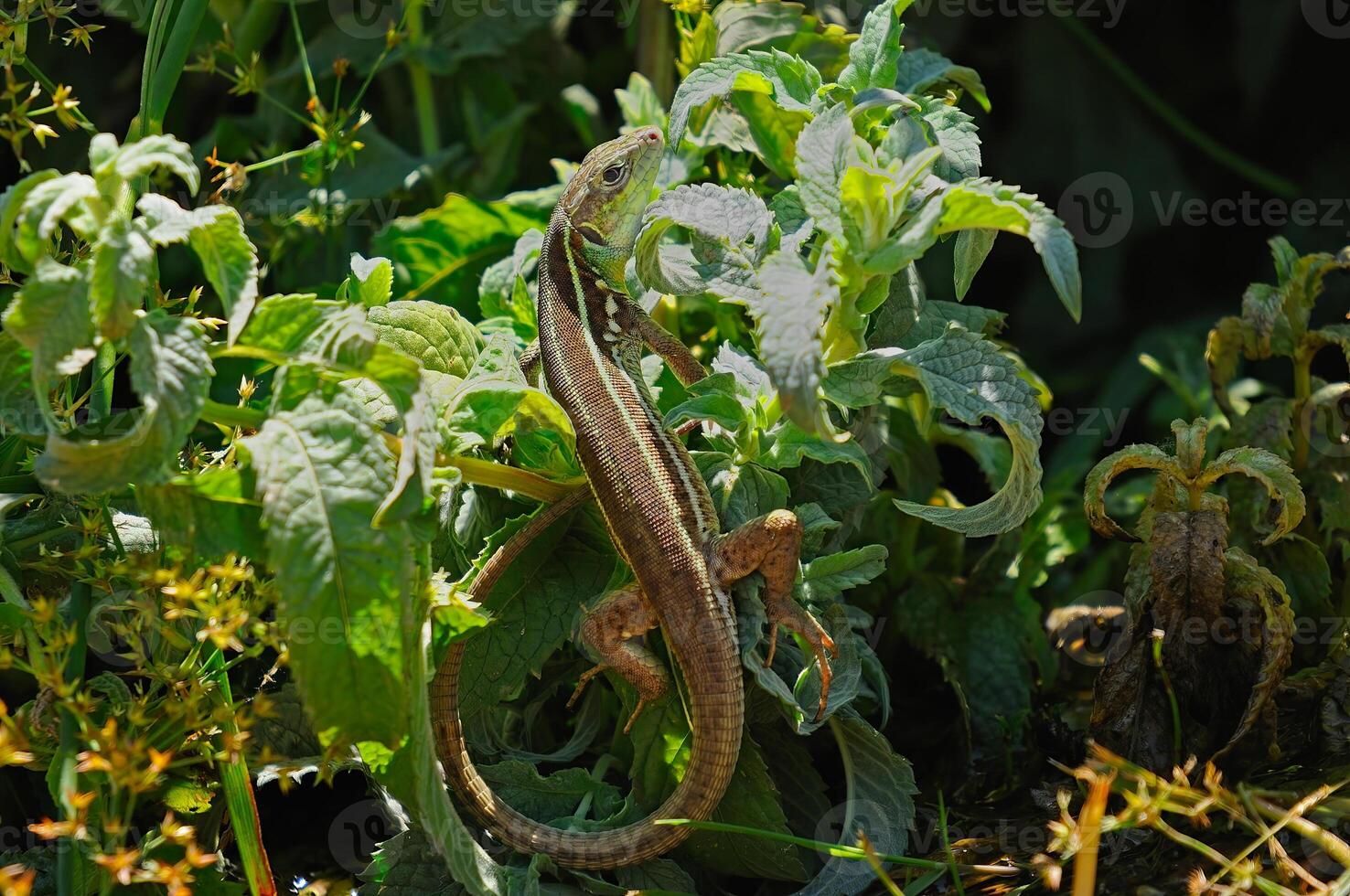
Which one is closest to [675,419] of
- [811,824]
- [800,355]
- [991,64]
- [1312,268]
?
[800,355]

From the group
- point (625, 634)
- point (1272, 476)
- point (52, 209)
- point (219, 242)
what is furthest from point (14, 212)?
point (1272, 476)

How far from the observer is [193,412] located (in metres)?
1.10

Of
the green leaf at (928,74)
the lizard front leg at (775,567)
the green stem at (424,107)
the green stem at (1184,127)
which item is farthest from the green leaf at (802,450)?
the green stem at (1184,127)

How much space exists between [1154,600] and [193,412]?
1.20 m

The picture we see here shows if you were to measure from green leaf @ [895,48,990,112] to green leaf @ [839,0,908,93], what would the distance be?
152 mm

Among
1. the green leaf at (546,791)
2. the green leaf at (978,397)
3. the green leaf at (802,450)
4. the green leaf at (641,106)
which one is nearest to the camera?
the green leaf at (978,397)

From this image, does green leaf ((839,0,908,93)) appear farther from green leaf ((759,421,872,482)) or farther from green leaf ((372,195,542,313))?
green leaf ((372,195,542,313))

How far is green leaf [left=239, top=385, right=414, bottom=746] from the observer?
108 centimetres

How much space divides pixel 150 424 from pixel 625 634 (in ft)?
1.98

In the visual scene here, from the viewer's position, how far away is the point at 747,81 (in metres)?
1.52

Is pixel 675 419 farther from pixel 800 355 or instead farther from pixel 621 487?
pixel 800 355

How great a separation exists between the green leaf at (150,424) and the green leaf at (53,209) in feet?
0.34

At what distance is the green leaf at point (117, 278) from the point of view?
1.07 metres

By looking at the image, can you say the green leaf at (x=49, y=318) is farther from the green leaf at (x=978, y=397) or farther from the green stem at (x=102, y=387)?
the green leaf at (x=978, y=397)
